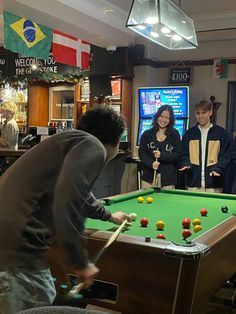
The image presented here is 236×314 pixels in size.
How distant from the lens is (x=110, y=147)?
1885 mm

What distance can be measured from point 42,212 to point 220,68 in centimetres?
545

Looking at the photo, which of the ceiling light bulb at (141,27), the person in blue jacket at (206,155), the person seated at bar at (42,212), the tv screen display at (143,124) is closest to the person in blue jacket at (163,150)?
the person in blue jacket at (206,155)

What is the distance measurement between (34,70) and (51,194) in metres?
6.47

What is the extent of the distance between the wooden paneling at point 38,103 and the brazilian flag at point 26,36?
123 inches

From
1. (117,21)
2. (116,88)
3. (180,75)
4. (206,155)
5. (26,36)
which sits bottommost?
(206,155)

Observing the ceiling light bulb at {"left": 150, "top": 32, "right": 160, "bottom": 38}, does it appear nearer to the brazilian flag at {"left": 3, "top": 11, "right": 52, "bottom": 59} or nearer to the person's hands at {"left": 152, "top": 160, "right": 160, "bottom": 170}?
the person's hands at {"left": 152, "top": 160, "right": 160, "bottom": 170}

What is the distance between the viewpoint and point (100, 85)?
7148 millimetres

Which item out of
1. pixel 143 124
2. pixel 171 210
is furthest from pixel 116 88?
pixel 171 210

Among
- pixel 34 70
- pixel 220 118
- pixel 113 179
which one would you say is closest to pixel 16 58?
pixel 34 70

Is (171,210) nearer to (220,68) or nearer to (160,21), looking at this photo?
(160,21)

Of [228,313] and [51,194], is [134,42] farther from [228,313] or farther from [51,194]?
[51,194]

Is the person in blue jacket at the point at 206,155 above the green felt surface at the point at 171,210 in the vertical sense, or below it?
above

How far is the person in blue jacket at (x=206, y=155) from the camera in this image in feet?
16.0

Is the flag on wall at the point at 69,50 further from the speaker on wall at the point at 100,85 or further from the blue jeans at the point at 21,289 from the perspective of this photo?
the blue jeans at the point at 21,289
